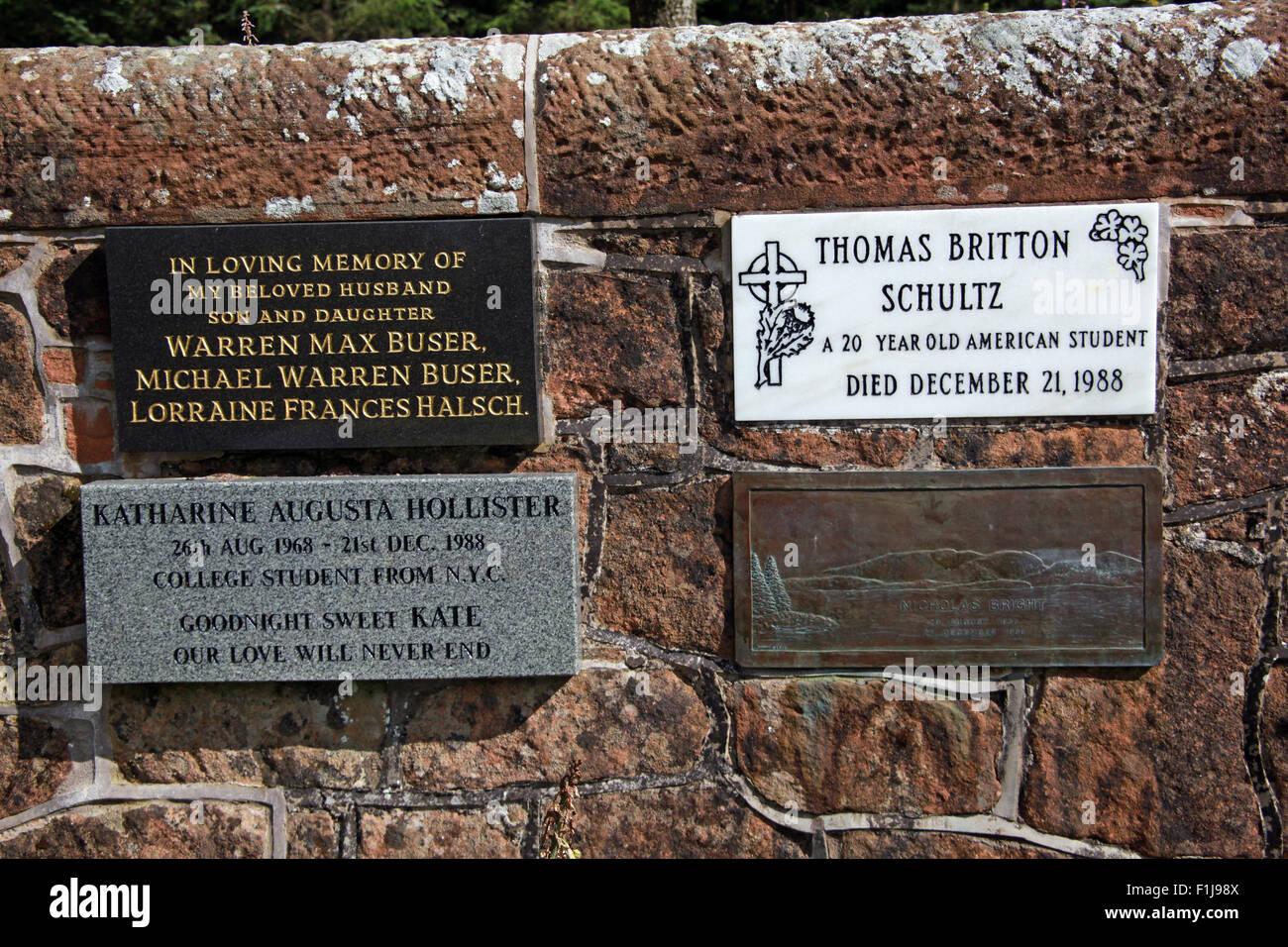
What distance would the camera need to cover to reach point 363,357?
7.78 ft

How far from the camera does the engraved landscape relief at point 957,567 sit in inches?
93.5

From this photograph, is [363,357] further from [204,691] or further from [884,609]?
[884,609]

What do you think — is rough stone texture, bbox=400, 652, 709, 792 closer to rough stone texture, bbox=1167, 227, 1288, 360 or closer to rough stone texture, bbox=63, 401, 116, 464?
rough stone texture, bbox=63, 401, 116, 464

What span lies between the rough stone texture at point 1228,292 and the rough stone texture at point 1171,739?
53 cm

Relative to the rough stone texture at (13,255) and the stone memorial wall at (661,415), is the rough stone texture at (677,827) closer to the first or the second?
the stone memorial wall at (661,415)

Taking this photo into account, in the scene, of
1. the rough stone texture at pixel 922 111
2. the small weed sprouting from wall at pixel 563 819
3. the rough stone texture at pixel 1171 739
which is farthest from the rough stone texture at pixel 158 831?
the rough stone texture at pixel 1171 739

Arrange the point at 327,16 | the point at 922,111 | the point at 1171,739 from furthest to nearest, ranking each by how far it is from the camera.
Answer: the point at 327,16
the point at 1171,739
the point at 922,111

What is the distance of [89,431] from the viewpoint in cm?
246

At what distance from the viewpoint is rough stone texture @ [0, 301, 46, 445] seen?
7.98ft

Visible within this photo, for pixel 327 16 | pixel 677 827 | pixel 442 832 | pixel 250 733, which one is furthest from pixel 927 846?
pixel 327 16

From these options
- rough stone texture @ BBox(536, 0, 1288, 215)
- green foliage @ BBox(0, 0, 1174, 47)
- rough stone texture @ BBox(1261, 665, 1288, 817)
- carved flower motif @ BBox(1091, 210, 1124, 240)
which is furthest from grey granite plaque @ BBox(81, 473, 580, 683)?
green foliage @ BBox(0, 0, 1174, 47)

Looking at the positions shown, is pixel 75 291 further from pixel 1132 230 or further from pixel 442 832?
pixel 1132 230

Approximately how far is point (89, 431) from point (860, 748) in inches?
84.9
